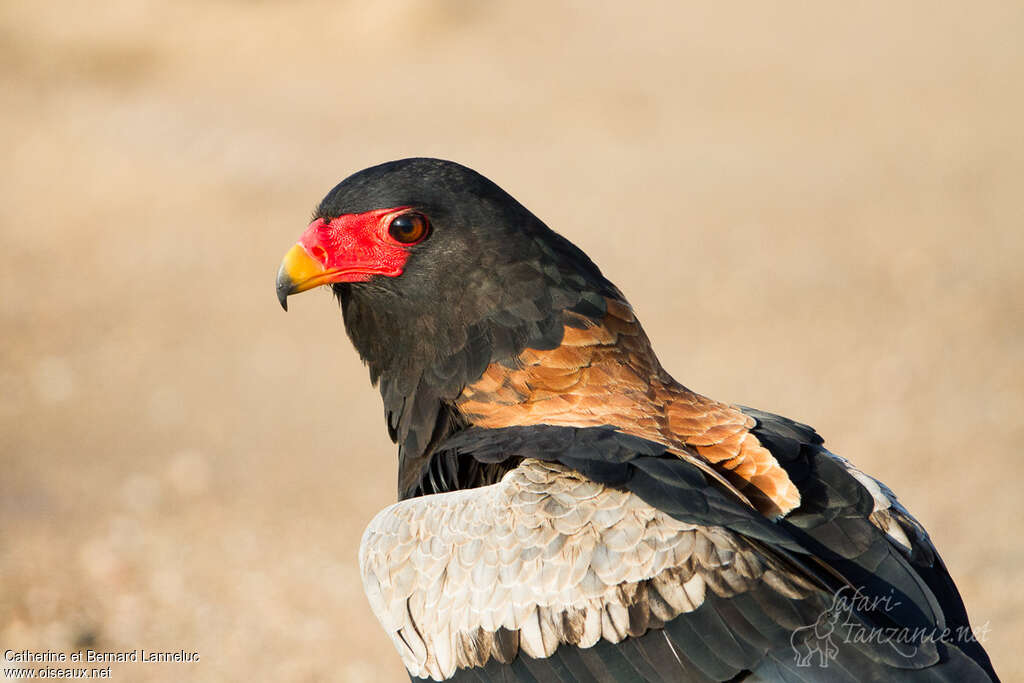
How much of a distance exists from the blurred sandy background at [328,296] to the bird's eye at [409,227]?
134 inches

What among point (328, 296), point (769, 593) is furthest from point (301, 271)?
point (328, 296)

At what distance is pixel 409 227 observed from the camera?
4.20m

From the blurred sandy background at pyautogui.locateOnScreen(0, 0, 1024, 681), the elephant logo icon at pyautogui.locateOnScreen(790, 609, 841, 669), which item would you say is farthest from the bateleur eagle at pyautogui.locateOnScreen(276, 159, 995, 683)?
the blurred sandy background at pyautogui.locateOnScreen(0, 0, 1024, 681)

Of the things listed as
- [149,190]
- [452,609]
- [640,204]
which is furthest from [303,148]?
[452,609]

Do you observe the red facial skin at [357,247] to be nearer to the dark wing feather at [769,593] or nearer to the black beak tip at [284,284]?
the black beak tip at [284,284]

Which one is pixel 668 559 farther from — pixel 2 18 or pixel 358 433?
pixel 2 18

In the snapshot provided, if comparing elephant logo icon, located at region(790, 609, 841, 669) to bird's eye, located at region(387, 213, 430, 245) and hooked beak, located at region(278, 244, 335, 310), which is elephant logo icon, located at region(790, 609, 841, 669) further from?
hooked beak, located at region(278, 244, 335, 310)

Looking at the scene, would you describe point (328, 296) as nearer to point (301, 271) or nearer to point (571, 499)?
point (301, 271)

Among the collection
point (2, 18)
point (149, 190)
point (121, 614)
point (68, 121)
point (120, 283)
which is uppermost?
point (2, 18)

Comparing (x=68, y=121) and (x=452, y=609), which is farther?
(x=68, y=121)

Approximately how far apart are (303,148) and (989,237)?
10.1 m

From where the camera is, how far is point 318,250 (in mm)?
4277

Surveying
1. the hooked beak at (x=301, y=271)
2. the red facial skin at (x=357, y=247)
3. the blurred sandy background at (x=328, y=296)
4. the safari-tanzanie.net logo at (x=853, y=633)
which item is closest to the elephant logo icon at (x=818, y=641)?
the safari-tanzanie.net logo at (x=853, y=633)

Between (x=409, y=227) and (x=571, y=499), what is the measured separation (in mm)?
1333
